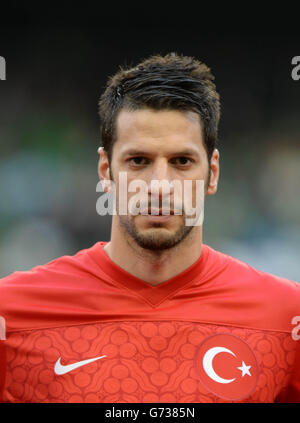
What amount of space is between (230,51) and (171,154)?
5236 millimetres

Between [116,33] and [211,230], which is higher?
[116,33]

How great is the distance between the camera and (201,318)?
2779 mm

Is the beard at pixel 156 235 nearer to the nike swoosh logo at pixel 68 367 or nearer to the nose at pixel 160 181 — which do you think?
the nose at pixel 160 181

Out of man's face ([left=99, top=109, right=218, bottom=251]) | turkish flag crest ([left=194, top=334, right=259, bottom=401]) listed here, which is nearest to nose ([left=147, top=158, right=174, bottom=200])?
man's face ([left=99, top=109, right=218, bottom=251])

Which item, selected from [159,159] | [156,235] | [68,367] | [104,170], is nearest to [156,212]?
[156,235]

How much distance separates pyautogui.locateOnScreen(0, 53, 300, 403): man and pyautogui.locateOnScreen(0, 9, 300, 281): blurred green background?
3.92 meters

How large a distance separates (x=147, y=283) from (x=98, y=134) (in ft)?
15.5

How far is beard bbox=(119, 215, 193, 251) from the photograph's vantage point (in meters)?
2.71

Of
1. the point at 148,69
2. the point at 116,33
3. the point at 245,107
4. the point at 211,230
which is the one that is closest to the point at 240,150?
the point at 245,107

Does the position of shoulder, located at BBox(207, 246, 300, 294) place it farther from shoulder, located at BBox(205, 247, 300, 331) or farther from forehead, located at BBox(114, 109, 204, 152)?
forehead, located at BBox(114, 109, 204, 152)

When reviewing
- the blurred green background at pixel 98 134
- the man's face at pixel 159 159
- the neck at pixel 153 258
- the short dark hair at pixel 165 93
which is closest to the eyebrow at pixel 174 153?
the man's face at pixel 159 159

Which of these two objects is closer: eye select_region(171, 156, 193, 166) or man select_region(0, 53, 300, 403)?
man select_region(0, 53, 300, 403)

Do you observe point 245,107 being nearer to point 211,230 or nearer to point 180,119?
point 211,230

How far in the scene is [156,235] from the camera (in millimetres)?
2707
